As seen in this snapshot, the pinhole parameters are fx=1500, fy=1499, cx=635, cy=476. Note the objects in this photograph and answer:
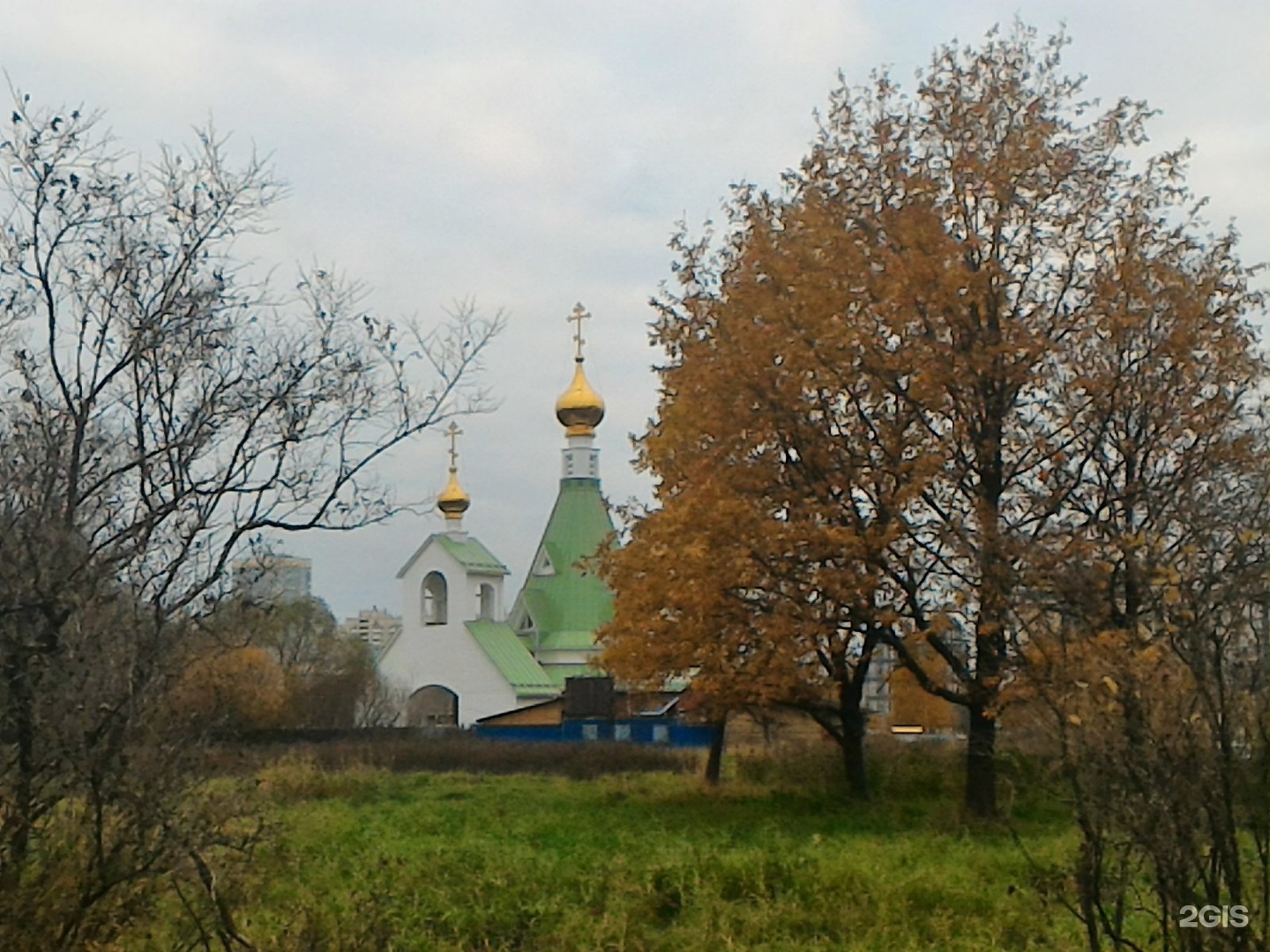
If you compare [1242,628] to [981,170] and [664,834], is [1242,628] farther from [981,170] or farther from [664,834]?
[981,170]

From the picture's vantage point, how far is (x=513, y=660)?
1505 inches

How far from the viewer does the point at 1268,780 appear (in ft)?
17.7

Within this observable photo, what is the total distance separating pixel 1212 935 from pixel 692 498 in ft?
34.2

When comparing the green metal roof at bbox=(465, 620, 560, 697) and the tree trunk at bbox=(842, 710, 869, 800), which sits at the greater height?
the green metal roof at bbox=(465, 620, 560, 697)

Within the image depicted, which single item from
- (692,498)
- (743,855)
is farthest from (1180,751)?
(692,498)

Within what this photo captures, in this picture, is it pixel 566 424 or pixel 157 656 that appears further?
pixel 566 424

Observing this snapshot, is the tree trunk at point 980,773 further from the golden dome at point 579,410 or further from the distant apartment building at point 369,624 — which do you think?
the distant apartment building at point 369,624

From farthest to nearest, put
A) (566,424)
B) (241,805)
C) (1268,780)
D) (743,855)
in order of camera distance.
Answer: (566,424), (743,855), (241,805), (1268,780)

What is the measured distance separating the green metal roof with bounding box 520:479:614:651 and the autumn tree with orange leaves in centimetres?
2289

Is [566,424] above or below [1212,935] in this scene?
above

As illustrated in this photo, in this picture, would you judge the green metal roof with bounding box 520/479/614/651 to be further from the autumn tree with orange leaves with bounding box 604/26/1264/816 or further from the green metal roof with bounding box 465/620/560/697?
the autumn tree with orange leaves with bounding box 604/26/1264/816

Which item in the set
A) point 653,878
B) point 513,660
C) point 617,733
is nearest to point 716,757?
point 653,878

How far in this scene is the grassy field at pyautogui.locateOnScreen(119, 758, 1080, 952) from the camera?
28.6ft

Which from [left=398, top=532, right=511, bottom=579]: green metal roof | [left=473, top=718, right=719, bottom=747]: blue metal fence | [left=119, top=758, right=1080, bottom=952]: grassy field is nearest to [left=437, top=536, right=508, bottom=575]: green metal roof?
[left=398, top=532, right=511, bottom=579]: green metal roof
